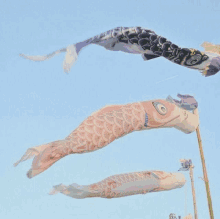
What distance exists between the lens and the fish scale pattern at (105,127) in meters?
3.58

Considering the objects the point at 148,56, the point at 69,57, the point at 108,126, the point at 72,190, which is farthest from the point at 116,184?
the point at 69,57

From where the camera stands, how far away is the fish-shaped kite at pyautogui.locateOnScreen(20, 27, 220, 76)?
13.6ft

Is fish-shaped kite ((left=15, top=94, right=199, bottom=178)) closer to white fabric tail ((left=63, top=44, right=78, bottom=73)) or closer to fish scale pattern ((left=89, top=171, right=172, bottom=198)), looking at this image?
white fabric tail ((left=63, top=44, right=78, bottom=73))

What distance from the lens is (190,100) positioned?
15.8ft

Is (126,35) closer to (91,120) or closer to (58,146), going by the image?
(91,120)

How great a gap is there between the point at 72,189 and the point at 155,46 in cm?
155

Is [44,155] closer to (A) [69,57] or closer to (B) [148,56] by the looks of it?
(A) [69,57]

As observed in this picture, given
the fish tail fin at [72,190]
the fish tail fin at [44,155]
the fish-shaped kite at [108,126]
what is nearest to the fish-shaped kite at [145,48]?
the fish-shaped kite at [108,126]

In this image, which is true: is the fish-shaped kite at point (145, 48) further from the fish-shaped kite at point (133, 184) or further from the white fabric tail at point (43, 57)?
the fish-shaped kite at point (133, 184)

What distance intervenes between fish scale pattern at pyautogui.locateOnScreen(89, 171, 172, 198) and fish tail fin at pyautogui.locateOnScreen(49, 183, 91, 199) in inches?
7.0

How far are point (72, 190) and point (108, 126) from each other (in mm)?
666

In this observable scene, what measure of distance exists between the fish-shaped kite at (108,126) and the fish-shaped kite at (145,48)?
1.55ft

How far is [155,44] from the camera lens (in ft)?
14.1

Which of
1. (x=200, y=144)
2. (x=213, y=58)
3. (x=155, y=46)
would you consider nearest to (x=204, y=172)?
(x=200, y=144)
